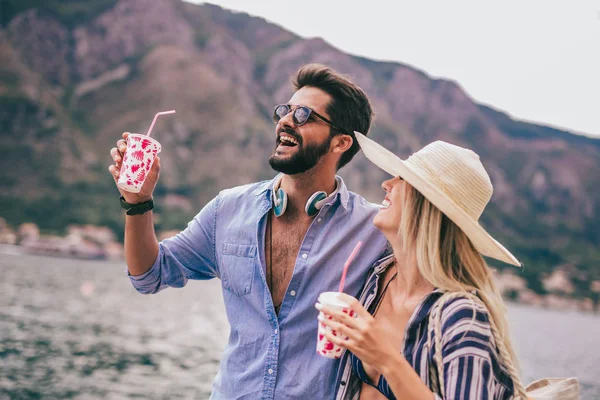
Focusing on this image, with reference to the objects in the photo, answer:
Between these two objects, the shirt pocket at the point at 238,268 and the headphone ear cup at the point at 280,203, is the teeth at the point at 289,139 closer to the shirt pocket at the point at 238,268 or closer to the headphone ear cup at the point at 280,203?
the headphone ear cup at the point at 280,203

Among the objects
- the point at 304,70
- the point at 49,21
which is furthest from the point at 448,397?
the point at 49,21

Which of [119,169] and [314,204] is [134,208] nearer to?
[119,169]

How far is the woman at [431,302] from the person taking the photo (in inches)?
87.7

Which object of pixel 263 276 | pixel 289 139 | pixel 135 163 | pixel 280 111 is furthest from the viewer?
pixel 280 111

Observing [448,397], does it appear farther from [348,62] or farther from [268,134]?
[348,62]

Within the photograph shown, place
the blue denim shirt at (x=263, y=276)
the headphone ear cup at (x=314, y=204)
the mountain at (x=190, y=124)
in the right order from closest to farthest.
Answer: the blue denim shirt at (x=263, y=276)
the headphone ear cup at (x=314, y=204)
the mountain at (x=190, y=124)

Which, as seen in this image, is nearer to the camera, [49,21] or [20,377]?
[20,377]

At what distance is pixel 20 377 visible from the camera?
26672mm

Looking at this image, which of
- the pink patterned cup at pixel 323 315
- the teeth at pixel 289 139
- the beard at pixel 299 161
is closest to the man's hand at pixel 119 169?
the beard at pixel 299 161

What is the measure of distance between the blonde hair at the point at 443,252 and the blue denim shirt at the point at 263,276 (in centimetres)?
53

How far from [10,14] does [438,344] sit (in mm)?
187556

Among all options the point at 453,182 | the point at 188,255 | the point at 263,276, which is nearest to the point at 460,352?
the point at 453,182

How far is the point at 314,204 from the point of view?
330cm

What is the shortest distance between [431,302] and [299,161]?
4.01 ft
